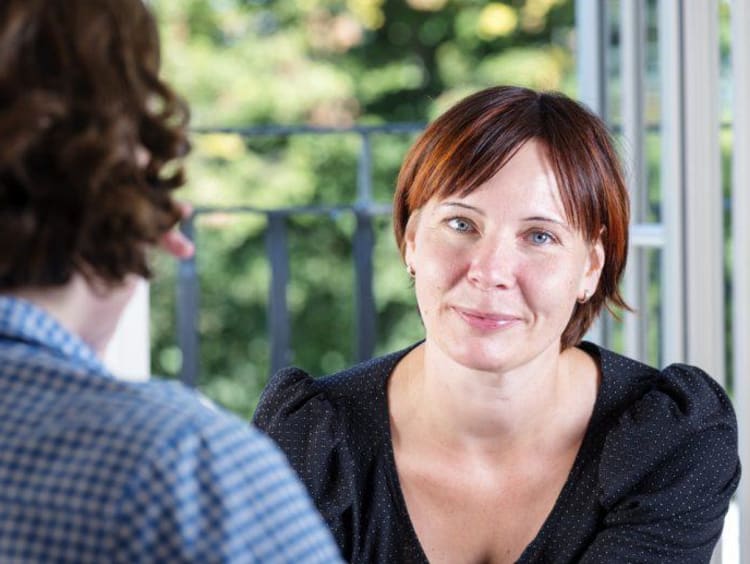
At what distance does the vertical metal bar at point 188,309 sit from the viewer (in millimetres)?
4215

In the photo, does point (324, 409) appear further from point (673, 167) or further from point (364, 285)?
point (364, 285)

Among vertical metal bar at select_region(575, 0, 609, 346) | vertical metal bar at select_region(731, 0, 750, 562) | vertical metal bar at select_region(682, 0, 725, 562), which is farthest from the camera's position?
vertical metal bar at select_region(575, 0, 609, 346)

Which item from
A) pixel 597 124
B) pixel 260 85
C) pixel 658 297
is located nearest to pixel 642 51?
pixel 658 297

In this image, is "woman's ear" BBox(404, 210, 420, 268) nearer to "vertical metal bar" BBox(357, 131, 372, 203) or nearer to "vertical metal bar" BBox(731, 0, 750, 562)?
"vertical metal bar" BBox(731, 0, 750, 562)

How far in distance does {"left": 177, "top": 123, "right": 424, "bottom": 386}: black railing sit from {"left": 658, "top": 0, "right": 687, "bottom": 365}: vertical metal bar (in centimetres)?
183

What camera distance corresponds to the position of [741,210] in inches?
76.7

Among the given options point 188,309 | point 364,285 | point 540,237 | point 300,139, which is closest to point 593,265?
point 540,237

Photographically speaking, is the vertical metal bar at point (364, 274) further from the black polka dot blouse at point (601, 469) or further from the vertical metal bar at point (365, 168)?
the black polka dot blouse at point (601, 469)

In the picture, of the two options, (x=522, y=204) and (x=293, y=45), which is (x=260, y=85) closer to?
(x=293, y=45)

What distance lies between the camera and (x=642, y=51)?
261 cm

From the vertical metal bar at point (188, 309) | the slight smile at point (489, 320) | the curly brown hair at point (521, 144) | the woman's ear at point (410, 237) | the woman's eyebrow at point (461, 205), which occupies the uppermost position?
the curly brown hair at point (521, 144)

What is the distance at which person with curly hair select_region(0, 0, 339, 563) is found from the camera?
0.77 m

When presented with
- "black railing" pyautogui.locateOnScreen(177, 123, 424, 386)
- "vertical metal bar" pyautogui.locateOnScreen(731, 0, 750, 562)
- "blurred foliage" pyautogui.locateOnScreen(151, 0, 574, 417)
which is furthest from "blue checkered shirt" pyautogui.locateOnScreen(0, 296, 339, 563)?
"blurred foliage" pyautogui.locateOnScreen(151, 0, 574, 417)

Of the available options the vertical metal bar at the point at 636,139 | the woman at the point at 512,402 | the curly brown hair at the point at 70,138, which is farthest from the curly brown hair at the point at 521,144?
the curly brown hair at the point at 70,138
